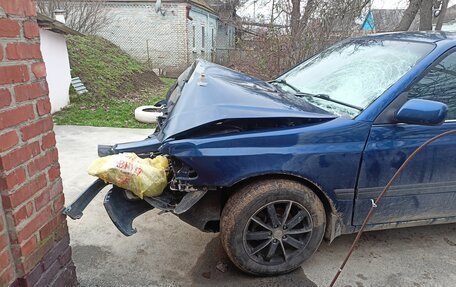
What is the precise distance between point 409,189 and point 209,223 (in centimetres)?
147

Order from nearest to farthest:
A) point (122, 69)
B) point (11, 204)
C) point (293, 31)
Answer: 1. point (11, 204)
2. point (293, 31)
3. point (122, 69)

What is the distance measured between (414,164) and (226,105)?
4.59ft

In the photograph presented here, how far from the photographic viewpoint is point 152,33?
720 inches

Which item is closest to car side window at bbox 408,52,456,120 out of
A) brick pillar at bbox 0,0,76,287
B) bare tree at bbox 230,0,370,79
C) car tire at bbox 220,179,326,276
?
car tire at bbox 220,179,326,276

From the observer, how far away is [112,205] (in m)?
2.38

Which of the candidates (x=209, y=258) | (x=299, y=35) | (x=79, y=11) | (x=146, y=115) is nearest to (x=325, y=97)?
(x=209, y=258)

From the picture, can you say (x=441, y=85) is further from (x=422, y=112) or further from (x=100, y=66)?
(x=100, y=66)

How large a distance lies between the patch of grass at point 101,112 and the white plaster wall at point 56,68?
24cm

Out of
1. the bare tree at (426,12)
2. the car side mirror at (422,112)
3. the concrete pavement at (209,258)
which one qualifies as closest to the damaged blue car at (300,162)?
the car side mirror at (422,112)

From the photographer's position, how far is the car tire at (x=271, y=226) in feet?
7.73

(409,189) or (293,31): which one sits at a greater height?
(293,31)

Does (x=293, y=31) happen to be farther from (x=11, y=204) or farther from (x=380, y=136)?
(x=11, y=204)

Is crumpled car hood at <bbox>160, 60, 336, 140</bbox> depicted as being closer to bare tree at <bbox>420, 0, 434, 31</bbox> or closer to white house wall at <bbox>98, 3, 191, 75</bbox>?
bare tree at <bbox>420, 0, 434, 31</bbox>

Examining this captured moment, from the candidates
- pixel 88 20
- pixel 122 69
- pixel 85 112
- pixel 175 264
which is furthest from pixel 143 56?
pixel 175 264
